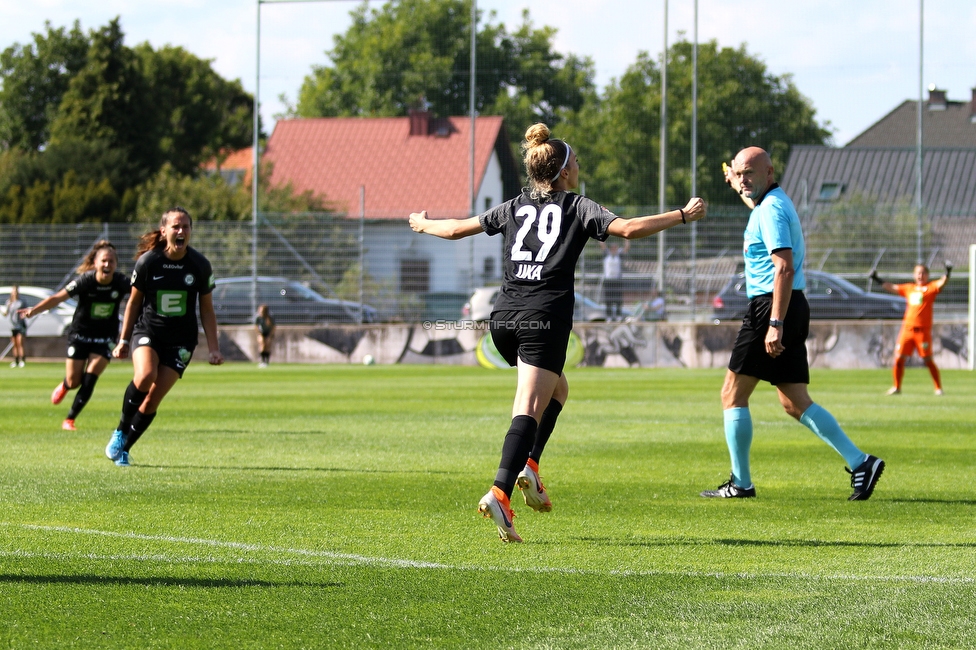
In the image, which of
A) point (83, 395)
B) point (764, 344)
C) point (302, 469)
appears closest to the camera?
point (764, 344)

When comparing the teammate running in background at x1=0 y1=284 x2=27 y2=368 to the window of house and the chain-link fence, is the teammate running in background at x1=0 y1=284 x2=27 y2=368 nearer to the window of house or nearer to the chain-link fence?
→ the chain-link fence

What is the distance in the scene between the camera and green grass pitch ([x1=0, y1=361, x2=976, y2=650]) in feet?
14.3

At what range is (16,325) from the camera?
27.2 metres

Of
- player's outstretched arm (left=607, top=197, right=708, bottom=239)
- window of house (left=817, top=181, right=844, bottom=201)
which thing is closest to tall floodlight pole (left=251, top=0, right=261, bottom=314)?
window of house (left=817, top=181, right=844, bottom=201)

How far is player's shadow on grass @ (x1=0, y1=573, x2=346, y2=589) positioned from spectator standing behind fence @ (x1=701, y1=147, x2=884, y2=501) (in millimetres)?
3326

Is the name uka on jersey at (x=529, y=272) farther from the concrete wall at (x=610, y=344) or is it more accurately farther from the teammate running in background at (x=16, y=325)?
the teammate running in background at (x=16, y=325)

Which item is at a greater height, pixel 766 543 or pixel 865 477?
pixel 865 477

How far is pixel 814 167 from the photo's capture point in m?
33.4

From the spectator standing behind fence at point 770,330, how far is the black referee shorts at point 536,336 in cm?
165

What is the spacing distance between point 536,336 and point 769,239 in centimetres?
188

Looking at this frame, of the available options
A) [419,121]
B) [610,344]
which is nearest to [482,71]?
[419,121]

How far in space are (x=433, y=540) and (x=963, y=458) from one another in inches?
219

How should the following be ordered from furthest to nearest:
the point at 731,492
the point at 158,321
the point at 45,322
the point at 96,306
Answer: the point at 45,322
the point at 96,306
the point at 158,321
the point at 731,492

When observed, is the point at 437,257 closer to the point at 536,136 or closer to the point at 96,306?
the point at 96,306
